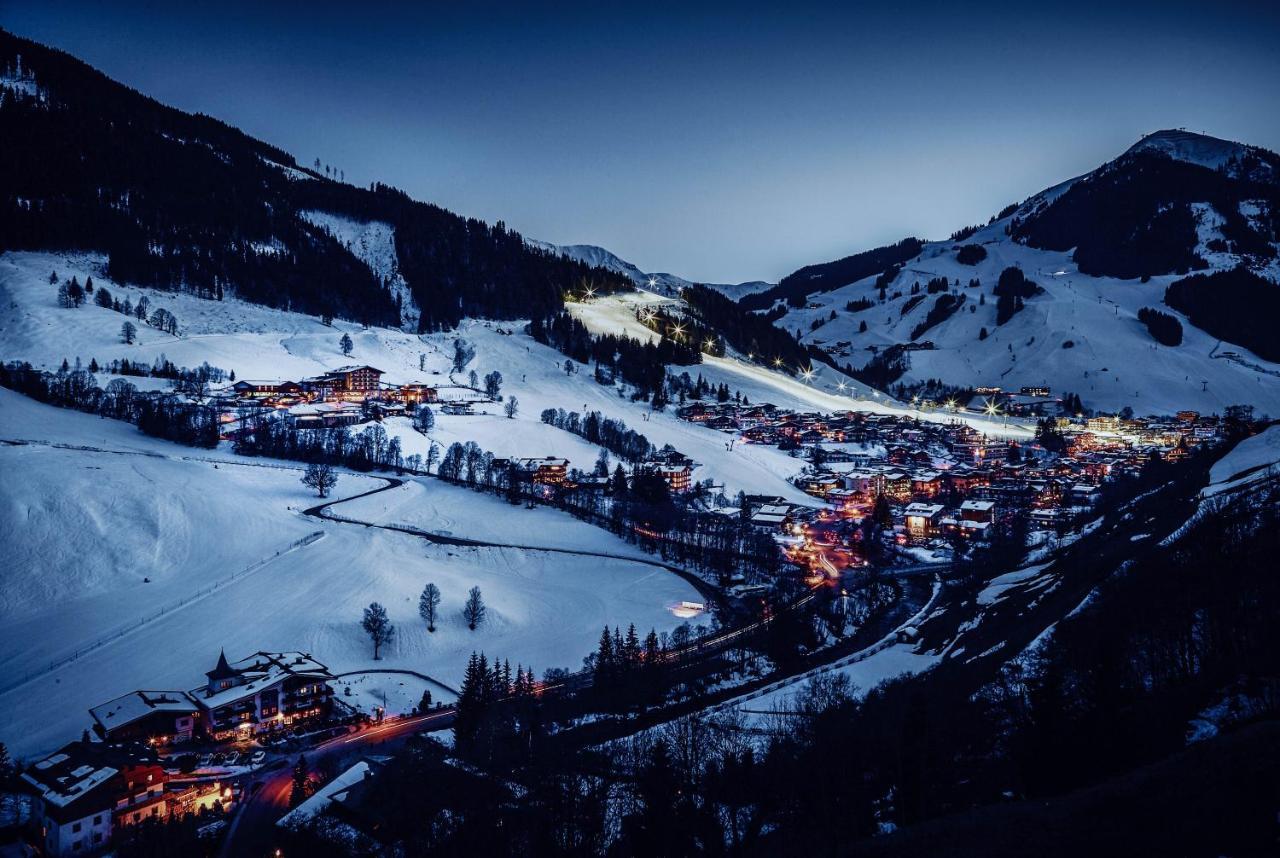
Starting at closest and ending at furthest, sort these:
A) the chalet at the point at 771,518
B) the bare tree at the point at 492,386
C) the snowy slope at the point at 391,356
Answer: the chalet at the point at 771,518
the snowy slope at the point at 391,356
the bare tree at the point at 492,386

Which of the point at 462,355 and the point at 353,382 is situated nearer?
the point at 353,382

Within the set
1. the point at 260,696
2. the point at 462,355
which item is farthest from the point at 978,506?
the point at 462,355

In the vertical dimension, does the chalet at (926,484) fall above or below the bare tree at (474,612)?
above

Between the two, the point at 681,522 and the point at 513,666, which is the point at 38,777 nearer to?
the point at 513,666

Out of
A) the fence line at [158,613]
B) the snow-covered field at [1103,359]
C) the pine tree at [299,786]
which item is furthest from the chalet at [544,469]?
the snow-covered field at [1103,359]

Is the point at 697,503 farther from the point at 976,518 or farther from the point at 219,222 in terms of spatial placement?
the point at 219,222

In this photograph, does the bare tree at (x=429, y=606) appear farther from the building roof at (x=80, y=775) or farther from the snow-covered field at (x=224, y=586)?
the building roof at (x=80, y=775)

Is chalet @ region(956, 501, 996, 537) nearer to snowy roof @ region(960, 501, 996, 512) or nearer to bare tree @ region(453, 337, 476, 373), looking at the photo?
snowy roof @ region(960, 501, 996, 512)
